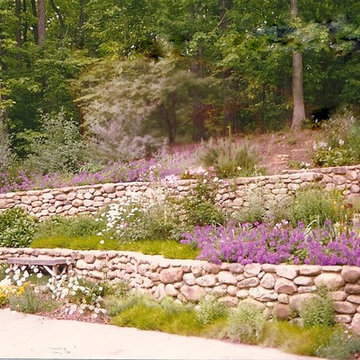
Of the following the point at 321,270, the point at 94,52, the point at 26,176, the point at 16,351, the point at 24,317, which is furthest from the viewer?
the point at 94,52

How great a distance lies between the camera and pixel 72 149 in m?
14.4

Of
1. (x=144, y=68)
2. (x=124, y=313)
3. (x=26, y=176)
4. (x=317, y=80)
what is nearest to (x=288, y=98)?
(x=317, y=80)

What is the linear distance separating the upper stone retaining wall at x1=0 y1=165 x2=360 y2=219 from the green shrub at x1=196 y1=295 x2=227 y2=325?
322cm

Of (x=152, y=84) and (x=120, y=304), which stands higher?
(x=152, y=84)

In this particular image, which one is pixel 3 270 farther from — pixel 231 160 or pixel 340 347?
pixel 340 347

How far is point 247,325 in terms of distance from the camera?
6070 mm

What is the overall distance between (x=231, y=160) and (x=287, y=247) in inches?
171

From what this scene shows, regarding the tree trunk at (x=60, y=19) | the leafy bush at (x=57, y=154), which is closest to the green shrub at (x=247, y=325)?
the leafy bush at (x=57, y=154)

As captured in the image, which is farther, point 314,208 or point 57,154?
point 57,154

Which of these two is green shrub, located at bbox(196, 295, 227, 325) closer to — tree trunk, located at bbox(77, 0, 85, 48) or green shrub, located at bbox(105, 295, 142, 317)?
green shrub, located at bbox(105, 295, 142, 317)

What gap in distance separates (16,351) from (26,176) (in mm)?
8890

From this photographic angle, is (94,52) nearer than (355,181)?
No

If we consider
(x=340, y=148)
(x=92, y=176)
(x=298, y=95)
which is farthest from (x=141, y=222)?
(x=298, y=95)

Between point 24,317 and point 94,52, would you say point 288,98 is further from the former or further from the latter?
point 24,317
